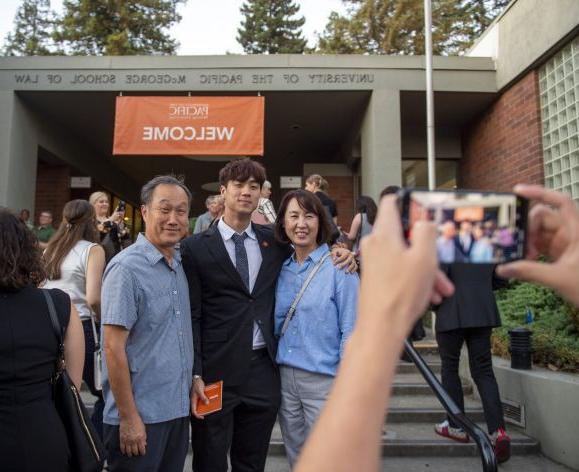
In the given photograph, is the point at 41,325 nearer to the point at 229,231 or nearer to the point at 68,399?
the point at 68,399

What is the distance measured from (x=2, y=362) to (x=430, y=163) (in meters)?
6.41

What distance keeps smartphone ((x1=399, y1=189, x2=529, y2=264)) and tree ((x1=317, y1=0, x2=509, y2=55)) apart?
19.8 metres

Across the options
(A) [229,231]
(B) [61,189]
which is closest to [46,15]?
(B) [61,189]

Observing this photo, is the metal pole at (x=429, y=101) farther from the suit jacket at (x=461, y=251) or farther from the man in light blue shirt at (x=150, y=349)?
the suit jacket at (x=461, y=251)

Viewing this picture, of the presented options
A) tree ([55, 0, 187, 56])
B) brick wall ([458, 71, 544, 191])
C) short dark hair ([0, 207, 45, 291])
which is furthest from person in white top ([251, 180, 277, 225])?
tree ([55, 0, 187, 56])

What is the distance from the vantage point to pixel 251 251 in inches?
110

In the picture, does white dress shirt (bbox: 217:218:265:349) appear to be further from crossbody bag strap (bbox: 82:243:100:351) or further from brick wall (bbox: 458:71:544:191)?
brick wall (bbox: 458:71:544:191)

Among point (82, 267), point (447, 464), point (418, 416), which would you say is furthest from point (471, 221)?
point (418, 416)

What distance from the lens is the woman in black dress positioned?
173cm

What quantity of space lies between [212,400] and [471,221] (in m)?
1.95

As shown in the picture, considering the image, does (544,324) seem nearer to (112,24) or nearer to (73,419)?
(73,419)

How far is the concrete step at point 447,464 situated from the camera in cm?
383

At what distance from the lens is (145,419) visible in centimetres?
218

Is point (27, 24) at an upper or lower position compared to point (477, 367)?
upper
